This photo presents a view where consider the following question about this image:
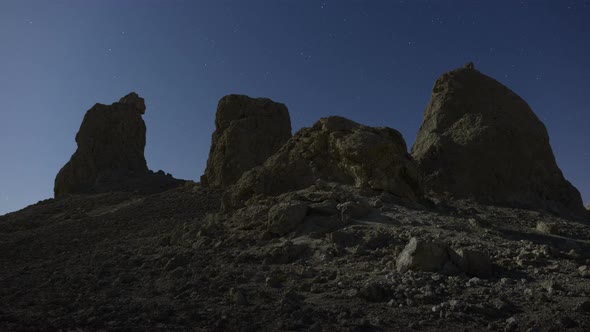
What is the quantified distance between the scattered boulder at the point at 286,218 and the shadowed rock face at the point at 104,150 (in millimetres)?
22648

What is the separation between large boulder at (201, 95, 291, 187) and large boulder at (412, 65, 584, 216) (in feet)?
22.2

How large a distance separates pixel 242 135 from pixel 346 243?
13368 mm

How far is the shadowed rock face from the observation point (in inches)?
1203

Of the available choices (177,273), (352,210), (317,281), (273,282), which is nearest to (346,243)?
(352,210)

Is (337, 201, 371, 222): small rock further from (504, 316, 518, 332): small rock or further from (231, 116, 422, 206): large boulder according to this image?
(504, 316, 518, 332): small rock

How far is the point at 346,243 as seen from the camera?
27.8ft

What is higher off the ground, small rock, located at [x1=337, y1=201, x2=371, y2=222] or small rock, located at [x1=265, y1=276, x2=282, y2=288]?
small rock, located at [x1=337, y1=201, x2=371, y2=222]

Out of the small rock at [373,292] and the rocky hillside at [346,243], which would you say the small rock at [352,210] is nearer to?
the rocky hillside at [346,243]

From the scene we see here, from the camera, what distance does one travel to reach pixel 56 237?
1600cm

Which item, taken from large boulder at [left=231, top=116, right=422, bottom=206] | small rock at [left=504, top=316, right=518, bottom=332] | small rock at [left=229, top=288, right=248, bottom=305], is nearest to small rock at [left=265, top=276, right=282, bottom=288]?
small rock at [left=229, top=288, right=248, bottom=305]

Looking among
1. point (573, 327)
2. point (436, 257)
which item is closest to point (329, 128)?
point (436, 257)

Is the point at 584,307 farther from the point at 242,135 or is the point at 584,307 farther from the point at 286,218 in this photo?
the point at 242,135

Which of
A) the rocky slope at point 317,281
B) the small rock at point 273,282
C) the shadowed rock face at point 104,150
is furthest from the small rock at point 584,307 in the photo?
the shadowed rock face at point 104,150

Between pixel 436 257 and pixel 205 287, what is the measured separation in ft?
11.0
